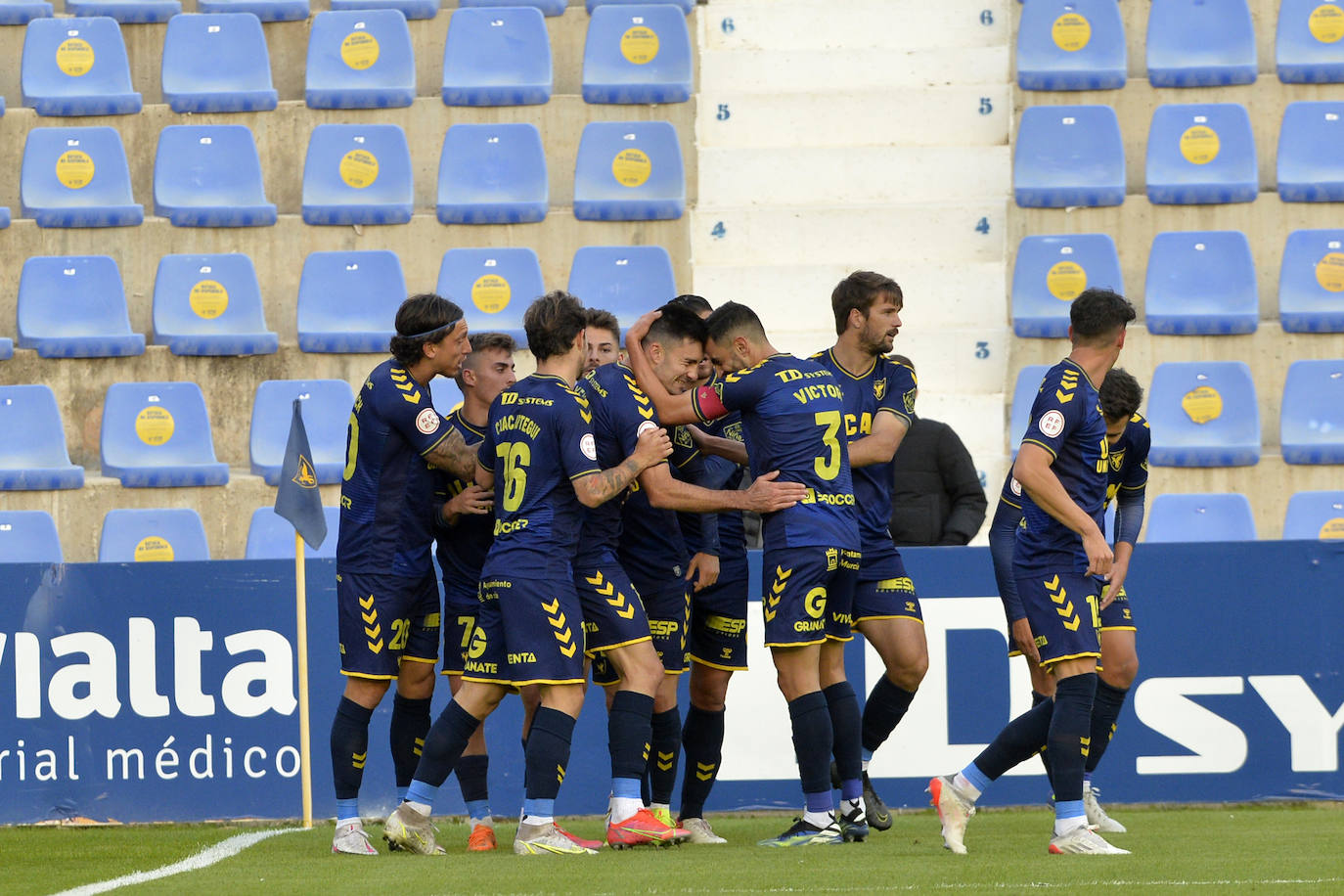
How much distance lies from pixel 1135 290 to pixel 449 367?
641 centimetres

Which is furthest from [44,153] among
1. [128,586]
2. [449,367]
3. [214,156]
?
[449,367]

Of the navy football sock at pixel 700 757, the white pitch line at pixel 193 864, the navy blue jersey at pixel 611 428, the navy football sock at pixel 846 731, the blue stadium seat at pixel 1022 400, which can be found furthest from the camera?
the blue stadium seat at pixel 1022 400

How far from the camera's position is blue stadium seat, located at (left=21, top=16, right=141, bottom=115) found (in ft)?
39.8

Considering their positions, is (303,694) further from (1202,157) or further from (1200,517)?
(1202,157)

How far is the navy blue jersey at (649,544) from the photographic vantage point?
6707mm

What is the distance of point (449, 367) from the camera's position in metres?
6.59

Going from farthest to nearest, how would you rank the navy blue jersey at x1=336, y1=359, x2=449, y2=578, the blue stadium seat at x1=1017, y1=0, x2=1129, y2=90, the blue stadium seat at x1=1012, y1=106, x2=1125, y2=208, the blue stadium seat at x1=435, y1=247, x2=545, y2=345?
the blue stadium seat at x1=1017, y1=0, x2=1129, y2=90 → the blue stadium seat at x1=1012, y1=106, x2=1125, y2=208 → the blue stadium seat at x1=435, y1=247, x2=545, y2=345 → the navy blue jersey at x1=336, y1=359, x2=449, y2=578

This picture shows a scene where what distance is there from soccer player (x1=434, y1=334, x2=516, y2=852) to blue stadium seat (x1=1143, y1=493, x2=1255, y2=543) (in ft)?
15.9

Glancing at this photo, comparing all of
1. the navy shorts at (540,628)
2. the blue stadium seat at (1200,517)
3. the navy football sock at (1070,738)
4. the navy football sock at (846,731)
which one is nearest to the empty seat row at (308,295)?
the blue stadium seat at (1200,517)

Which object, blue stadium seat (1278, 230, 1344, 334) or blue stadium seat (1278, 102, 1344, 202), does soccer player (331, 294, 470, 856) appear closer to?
blue stadium seat (1278, 230, 1344, 334)

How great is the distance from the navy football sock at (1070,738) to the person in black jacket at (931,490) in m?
3.08

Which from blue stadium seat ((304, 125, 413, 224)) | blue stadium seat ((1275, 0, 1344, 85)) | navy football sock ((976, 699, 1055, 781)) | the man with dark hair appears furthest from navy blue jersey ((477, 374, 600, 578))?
blue stadium seat ((1275, 0, 1344, 85))

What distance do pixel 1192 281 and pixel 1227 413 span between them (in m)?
1.06

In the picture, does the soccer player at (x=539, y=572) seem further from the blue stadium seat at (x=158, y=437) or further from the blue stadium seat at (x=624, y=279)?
the blue stadium seat at (x=158, y=437)
